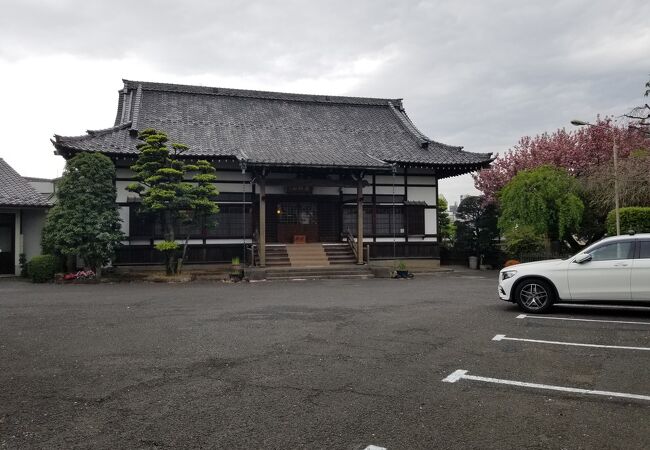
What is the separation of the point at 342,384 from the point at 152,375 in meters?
2.05

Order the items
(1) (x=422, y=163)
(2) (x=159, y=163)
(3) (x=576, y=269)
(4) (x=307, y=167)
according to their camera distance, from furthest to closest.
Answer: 1. (1) (x=422, y=163)
2. (4) (x=307, y=167)
3. (2) (x=159, y=163)
4. (3) (x=576, y=269)

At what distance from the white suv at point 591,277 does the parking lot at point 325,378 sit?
0.41 m

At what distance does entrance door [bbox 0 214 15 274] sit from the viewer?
61.6ft

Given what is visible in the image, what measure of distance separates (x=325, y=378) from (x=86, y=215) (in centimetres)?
1333

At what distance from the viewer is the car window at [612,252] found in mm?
8602

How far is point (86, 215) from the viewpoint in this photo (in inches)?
619

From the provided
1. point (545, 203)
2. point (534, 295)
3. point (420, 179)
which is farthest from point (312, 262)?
point (534, 295)

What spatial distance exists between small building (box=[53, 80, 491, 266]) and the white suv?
9.85 meters

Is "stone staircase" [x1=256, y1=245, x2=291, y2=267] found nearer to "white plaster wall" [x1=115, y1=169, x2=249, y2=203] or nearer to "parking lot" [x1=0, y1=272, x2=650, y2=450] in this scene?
"white plaster wall" [x1=115, y1=169, x2=249, y2=203]

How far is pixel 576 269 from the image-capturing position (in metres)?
Answer: 8.77

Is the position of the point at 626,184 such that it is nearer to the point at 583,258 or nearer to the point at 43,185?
the point at 583,258

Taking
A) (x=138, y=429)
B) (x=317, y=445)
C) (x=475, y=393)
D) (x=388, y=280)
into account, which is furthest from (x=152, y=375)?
(x=388, y=280)

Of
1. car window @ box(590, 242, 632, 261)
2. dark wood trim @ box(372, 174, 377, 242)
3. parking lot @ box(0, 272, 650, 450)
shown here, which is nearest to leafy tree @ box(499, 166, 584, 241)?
dark wood trim @ box(372, 174, 377, 242)

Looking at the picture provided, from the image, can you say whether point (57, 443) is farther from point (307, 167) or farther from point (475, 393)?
point (307, 167)
